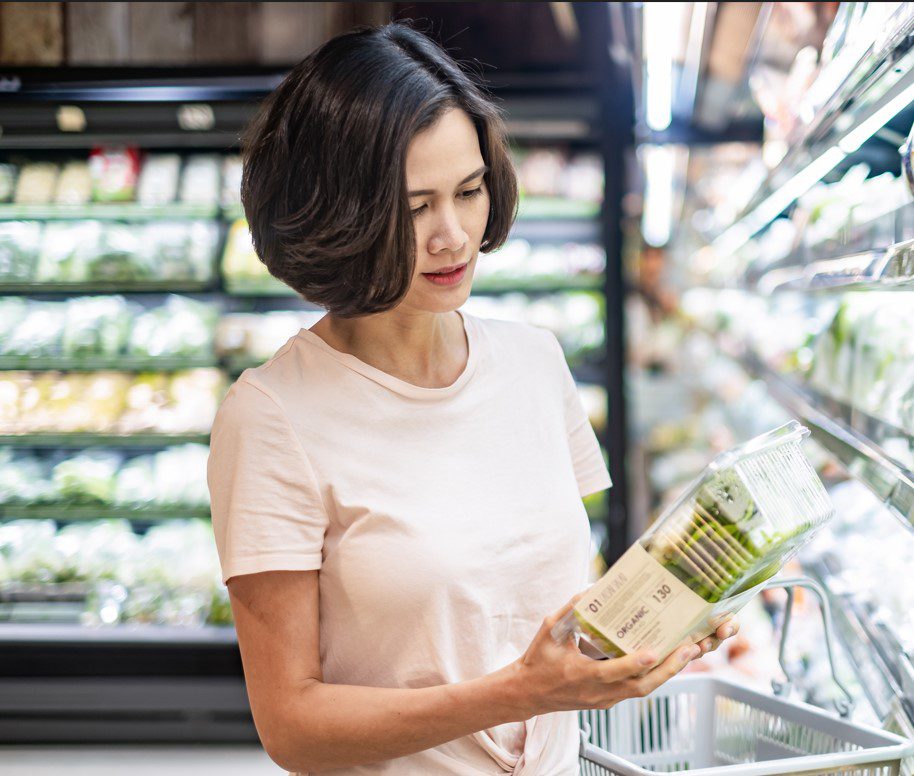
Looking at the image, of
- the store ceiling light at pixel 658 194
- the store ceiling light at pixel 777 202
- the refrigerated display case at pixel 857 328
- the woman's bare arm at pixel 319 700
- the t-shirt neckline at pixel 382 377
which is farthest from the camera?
the store ceiling light at pixel 658 194

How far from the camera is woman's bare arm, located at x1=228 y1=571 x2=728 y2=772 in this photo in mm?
1124

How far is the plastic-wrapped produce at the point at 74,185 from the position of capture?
3691 mm

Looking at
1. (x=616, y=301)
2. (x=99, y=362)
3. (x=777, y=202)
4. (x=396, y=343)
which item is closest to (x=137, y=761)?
(x=99, y=362)

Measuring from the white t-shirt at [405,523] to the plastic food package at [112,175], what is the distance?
263 centimetres

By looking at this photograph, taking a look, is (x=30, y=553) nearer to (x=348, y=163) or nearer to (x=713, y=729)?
(x=713, y=729)

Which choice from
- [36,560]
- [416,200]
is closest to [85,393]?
[36,560]

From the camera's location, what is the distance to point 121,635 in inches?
134

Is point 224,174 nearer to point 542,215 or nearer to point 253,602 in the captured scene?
point 542,215

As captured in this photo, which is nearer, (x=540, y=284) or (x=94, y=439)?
(x=94, y=439)

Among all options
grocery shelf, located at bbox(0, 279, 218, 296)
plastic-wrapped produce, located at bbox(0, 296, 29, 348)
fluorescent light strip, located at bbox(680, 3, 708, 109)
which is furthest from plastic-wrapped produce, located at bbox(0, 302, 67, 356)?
fluorescent light strip, located at bbox(680, 3, 708, 109)

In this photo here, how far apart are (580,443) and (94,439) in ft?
8.25

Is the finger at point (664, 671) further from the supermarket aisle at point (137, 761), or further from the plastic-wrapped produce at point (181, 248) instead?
the plastic-wrapped produce at point (181, 248)

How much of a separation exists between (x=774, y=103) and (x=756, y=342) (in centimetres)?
117

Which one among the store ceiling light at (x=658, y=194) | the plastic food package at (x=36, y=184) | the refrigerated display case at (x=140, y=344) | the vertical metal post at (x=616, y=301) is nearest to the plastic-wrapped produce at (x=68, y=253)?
the refrigerated display case at (x=140, y=344)
